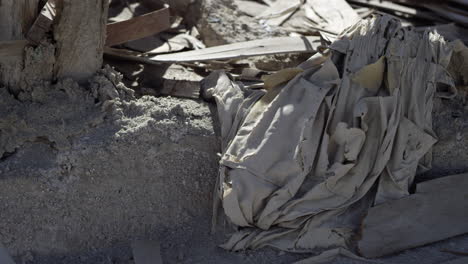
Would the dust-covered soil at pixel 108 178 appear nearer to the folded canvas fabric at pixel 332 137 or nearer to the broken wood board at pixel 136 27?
the folded canvas fabric at pixel 332 137

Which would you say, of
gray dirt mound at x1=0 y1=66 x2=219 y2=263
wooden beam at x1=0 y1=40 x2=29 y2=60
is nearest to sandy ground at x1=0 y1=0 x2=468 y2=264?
gray dirt mound at x1=0 y1=66 x2=219 y2=263

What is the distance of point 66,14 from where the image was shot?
3.80m

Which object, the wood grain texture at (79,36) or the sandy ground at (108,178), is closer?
the sandy ground at (108,178)

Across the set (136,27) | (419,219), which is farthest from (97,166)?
(419,219)

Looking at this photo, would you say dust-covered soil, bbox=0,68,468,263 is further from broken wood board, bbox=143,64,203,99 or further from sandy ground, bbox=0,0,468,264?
broken wood board, bbox=143,64,203,99

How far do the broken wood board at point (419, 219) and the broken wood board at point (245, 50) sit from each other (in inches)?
55.9

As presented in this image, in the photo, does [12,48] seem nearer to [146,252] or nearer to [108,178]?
[108,178]

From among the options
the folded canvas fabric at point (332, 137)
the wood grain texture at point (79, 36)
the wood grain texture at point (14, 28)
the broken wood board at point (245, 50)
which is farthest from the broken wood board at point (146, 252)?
the broken wood board at point (245, 50)

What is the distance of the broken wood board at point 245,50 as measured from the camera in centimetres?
449

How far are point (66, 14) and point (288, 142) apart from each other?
1701 mm

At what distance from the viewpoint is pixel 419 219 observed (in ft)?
12.6

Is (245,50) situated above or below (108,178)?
above

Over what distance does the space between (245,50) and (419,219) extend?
183 centimetres

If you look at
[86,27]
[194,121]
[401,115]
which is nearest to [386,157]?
[401,115]
